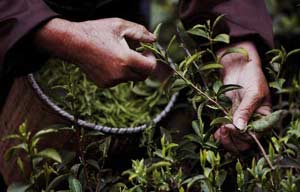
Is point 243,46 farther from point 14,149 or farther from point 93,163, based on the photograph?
point 14,149

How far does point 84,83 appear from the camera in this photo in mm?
1340

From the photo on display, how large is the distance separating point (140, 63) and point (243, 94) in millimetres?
191

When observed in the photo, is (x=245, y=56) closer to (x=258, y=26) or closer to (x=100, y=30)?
(x=258, y=26)

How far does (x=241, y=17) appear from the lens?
119cm

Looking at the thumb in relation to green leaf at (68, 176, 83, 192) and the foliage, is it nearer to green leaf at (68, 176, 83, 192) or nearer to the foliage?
the foliage

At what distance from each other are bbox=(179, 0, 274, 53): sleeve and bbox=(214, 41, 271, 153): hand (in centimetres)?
2

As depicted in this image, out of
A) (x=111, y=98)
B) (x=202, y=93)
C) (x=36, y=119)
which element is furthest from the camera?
(x=111, y=98)

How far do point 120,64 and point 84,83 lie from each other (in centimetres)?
37

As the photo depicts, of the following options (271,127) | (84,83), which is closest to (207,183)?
(271,127)

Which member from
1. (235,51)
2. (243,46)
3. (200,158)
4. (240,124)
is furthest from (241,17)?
(200,158)

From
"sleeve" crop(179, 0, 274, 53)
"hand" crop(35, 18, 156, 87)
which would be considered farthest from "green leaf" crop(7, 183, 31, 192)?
"sleeve" crop(179, 0, 274, 53)

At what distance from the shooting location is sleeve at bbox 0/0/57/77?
0.99 meters

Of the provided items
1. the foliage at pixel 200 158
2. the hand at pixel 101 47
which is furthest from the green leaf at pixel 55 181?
the hand at pixel 101 47

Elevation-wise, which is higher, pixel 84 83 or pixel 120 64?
pixel 120 64
